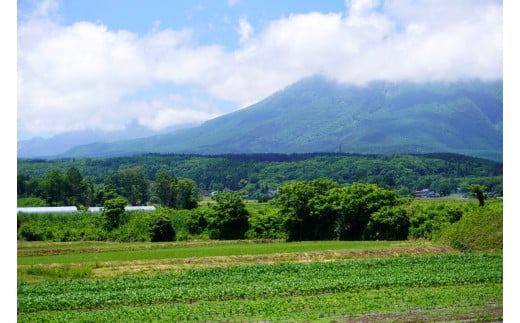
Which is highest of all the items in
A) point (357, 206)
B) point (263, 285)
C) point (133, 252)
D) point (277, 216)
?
point (357, 206)

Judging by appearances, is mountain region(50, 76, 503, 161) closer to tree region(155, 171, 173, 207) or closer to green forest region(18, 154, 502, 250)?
tree region(155, 171, 173, 207)

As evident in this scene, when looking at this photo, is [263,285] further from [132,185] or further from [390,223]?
[132,185]

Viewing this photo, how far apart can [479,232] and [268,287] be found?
29.5 feet

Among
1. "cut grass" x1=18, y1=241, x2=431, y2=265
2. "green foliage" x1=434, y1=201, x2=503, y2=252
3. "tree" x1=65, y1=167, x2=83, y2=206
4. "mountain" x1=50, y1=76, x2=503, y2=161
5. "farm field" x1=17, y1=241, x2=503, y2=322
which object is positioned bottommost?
"cut grass" x1=18, y1=241, x2=431, y2=265

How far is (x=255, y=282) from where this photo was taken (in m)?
11.9

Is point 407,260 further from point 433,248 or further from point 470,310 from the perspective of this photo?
point 470,310

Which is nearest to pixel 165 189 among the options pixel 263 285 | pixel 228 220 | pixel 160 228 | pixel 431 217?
pixel 228 220

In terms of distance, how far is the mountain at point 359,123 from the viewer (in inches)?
4269

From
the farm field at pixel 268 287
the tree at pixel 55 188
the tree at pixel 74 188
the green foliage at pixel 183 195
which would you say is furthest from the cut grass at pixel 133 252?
the tree at pixel 74 188

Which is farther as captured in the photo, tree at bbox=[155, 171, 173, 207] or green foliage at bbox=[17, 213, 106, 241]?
tree at bbox=[155, 171, 173, 207]

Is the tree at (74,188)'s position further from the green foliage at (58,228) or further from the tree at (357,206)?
the tree at (357,206)

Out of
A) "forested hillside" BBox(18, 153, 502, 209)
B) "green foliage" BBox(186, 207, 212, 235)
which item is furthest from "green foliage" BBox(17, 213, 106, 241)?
"forested hillside" BBox(18, 153, 502, 209)

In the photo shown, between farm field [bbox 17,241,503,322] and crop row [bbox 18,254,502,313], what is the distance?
0.02 m

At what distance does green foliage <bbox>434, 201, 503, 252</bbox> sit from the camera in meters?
16.7
